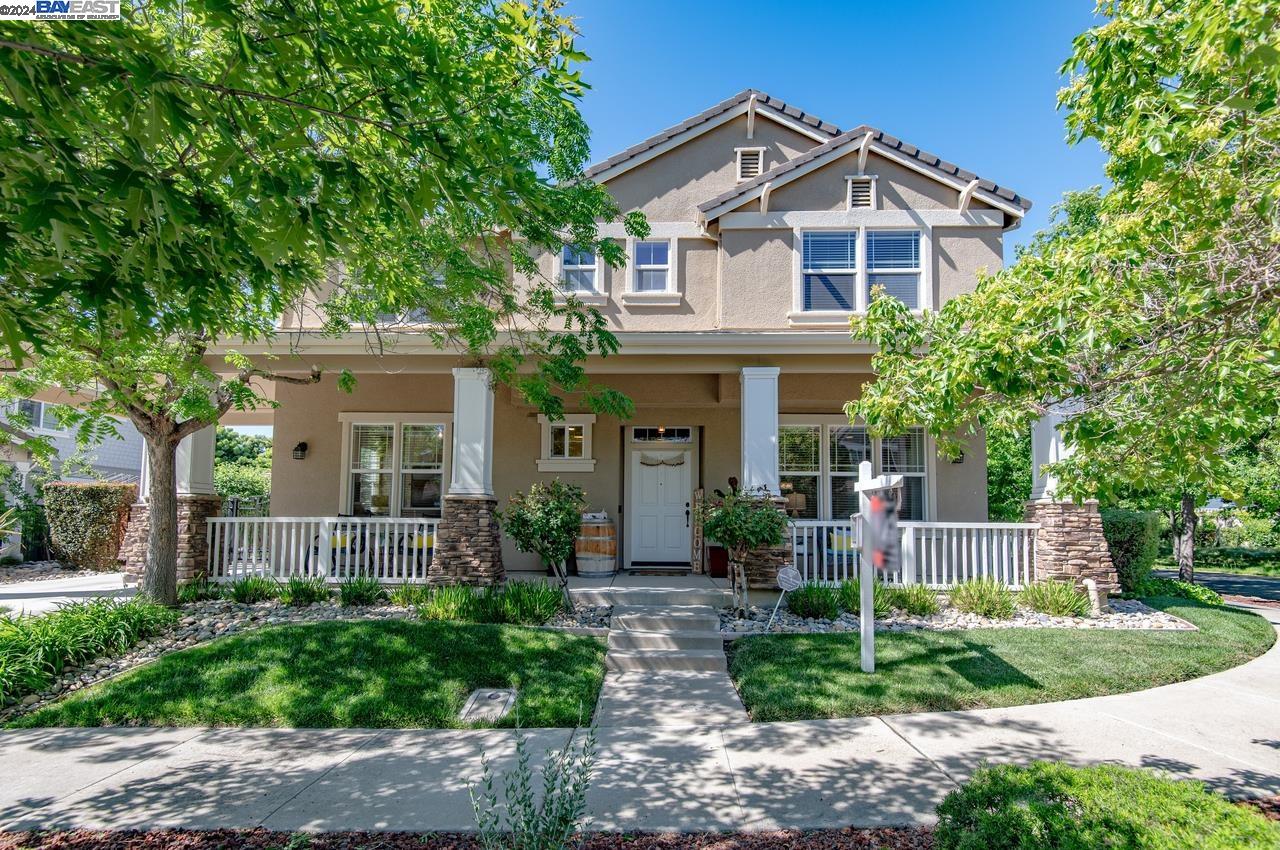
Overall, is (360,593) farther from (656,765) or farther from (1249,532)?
(1249,532)

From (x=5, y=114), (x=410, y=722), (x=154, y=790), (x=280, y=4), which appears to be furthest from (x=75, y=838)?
(x=280, y=4)

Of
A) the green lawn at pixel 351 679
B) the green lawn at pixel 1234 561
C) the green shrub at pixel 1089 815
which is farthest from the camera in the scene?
the green lawn at pixel 1234 561

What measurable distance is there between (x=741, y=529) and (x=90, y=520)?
13.1m

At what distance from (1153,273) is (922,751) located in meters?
3.50

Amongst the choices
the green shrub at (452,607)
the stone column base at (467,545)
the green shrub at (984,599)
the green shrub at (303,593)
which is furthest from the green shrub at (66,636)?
the green shrub at (984,599)

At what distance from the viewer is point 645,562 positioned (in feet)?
39.5

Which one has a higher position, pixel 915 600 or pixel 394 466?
pixel 394 466

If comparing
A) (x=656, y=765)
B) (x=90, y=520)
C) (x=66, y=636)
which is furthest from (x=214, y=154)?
(x=90, y=520)

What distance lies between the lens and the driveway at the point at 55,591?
932cm

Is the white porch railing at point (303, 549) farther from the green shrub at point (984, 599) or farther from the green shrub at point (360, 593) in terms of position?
the green shrub at point (984, 599)

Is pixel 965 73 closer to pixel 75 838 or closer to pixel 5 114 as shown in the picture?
pixel 5 114

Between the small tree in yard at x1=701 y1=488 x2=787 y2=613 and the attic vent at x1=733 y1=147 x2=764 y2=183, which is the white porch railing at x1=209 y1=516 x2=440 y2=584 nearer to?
the small tree in yard at x1=701 y1=488 x2=787 y2=613

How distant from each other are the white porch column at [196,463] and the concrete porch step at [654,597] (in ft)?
19.1

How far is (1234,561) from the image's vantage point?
2184cm
